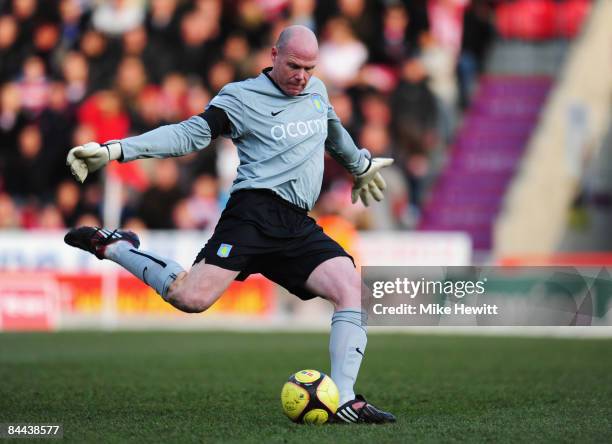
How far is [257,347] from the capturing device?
15.0 m

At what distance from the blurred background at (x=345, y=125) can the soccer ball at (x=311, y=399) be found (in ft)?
36.8

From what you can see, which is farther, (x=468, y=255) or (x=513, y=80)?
(x=513, y=80)

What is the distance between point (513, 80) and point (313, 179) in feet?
46.7

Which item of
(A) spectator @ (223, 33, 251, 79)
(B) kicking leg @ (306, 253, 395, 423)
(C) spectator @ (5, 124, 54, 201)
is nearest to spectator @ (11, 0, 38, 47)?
(C) spectator @ (5, 124, 54, 201)

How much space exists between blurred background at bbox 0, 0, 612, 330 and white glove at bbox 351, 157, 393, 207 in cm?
989

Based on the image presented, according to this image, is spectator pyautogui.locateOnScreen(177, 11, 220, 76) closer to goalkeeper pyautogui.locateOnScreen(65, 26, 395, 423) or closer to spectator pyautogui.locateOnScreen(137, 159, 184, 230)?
spectator pyautogui.locateOnScreen(137, 159, 184, 230)

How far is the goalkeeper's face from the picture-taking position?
24.9ft

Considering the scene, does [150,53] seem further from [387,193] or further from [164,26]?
[387,193]

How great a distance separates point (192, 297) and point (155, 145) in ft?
2.99

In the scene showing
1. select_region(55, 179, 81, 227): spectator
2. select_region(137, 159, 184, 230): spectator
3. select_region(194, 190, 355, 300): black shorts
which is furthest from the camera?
select_region(55, 179, 81, 227): spectator

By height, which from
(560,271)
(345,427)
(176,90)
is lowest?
(345,427)

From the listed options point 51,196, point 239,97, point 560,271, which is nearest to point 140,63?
point 51,196

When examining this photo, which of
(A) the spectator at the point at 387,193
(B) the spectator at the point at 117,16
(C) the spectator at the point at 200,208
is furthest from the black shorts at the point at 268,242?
(B) the spectator at the point at 117,16

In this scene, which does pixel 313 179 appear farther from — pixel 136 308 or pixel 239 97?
pixel 136 308
